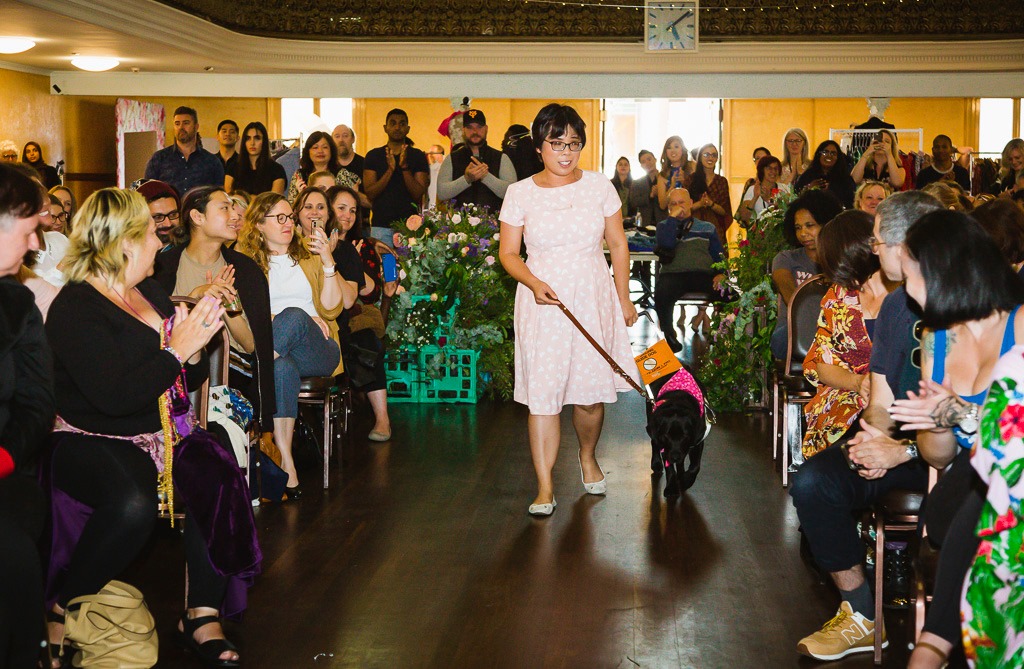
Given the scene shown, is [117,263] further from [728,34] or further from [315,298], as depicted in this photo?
[728,34]

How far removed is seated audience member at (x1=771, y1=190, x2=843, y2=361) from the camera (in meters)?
5.61

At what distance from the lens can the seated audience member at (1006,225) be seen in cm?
413

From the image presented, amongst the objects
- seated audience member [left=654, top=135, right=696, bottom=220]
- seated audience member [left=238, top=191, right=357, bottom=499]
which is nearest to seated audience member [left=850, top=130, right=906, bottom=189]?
seated audience member [left=654, top=135, right=696, bottom=220]

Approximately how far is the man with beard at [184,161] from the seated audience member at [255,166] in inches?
13.4

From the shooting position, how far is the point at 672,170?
12.2 metres

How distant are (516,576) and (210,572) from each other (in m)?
1.14

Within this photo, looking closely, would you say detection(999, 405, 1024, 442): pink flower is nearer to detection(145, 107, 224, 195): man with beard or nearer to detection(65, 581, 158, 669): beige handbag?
detection(65, 581, 158, 669): beige handbag

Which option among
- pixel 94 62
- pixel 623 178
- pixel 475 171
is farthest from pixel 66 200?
pixel 623 178

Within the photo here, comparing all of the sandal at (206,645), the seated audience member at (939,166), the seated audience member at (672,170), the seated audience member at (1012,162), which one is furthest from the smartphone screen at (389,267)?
the seated audience member at (939,166)

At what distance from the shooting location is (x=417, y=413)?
6.92 meters

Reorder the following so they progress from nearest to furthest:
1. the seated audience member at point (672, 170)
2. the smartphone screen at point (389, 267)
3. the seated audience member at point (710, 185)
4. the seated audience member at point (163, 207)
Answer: the seated audience member at point (163, 207)
the smartphone screen at point (389, 267)
the seated audience member at point (710, 185)
the seated audience member at point (672, 170)

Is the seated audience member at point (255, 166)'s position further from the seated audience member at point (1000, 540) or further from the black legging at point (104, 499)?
the seated audience member at point (1000, 540)

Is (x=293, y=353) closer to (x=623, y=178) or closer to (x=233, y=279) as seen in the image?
(x=233, y=279)

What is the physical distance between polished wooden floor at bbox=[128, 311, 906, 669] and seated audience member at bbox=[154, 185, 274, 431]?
1.96 feet
